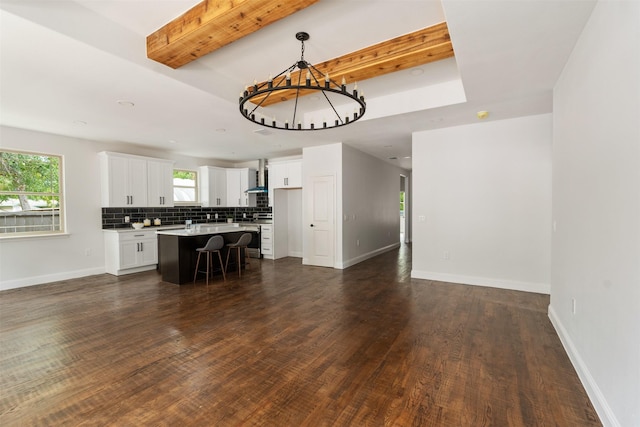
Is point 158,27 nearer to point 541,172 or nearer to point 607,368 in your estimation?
point 607,368

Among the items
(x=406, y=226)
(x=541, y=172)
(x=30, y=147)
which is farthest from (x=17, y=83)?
(x=406, y=226)

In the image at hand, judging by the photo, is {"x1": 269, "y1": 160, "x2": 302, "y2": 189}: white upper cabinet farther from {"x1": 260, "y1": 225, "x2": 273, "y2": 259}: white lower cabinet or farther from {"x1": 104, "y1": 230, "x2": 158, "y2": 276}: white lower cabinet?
{"x1": 104, "y1": 230, "x2": 158, "y2": 276}: white lower cabinet

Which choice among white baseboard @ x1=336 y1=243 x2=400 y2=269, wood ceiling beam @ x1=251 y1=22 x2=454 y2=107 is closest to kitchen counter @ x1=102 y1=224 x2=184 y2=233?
white baseboard @ x1=336 y1=243 x2=400 y2=269

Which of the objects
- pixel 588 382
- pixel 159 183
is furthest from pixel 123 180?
pixel 588 382

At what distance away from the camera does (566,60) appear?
2758mm

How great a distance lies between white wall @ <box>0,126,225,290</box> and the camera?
16.1 feet

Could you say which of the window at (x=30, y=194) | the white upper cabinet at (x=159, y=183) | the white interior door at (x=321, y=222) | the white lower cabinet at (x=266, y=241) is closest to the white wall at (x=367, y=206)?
Answer: the white interior door at (x=321, y=222)

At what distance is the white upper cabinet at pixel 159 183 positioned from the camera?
253 inches

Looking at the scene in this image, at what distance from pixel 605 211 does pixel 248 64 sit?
11.2 ft

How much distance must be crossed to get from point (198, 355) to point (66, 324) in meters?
1.92

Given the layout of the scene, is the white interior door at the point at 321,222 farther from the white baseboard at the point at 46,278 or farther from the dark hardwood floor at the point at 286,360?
the white baseboard at the point at 46,278

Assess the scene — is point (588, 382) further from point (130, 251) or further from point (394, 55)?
point (130, 251)

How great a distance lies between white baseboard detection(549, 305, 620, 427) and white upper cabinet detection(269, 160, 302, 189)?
5.50 m

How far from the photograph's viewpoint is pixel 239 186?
822 cm
